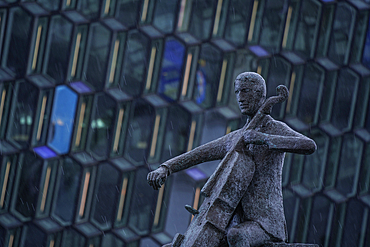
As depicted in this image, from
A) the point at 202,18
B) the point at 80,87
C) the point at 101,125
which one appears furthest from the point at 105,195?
the point at 202,18

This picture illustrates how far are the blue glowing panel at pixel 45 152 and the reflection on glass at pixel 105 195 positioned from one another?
1.01m

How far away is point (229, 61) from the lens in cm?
1391

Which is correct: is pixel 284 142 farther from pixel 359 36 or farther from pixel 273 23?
pixel 359 36

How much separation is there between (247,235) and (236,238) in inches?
2.8

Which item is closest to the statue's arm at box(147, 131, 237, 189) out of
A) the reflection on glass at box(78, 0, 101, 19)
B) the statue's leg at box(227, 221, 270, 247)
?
the statue's leg at box(227, 221, 270, 247)

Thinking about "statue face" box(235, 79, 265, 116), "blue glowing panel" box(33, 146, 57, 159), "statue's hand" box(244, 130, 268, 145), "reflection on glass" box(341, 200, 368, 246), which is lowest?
"reflection on glass" box(341, 200, 368, 246)

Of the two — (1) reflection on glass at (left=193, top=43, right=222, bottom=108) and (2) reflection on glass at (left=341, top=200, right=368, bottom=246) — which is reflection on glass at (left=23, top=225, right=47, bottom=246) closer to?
(1) reflection on glass at (left=193, top=43, right=222, bottom=108)

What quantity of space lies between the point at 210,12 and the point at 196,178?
3.52 metres

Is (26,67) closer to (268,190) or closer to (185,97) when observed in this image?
(185,97)

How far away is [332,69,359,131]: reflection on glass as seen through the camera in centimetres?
1458

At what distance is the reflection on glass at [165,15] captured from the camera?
1372 cm

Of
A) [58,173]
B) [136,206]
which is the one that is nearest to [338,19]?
[136,206]

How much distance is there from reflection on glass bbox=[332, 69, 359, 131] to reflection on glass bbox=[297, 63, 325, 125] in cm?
41

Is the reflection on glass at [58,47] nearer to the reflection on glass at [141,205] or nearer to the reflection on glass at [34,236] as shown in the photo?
the reflection on glass at [141,205]
